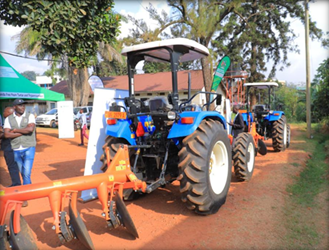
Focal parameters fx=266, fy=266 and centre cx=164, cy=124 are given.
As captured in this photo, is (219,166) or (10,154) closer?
(219,166)

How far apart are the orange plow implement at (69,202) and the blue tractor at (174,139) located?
0.56 meters

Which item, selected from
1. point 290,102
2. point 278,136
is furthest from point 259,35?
point 278,136

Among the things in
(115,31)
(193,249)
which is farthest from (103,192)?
(115,31)

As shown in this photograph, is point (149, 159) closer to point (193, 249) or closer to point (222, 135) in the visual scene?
point (222, 135)

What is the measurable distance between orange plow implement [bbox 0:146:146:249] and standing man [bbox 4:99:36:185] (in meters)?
2.31

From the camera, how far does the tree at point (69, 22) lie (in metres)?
5.57

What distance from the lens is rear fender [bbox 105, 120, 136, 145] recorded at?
3.95 meters

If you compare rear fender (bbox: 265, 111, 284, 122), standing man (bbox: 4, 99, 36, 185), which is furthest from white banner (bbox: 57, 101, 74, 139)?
rear fender (bbox: 265, 111, 284, 122)

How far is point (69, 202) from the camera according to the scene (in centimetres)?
290

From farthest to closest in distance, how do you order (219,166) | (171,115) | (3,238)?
(219,166), (171,115), (3,238)

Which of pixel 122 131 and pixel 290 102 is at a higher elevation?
pixel 290 102

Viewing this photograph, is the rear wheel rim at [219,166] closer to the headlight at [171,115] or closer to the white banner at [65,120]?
the headlight at [171,115]

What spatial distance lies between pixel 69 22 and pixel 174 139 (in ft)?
13.0

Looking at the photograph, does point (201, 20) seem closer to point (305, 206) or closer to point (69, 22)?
point (69, 22)
